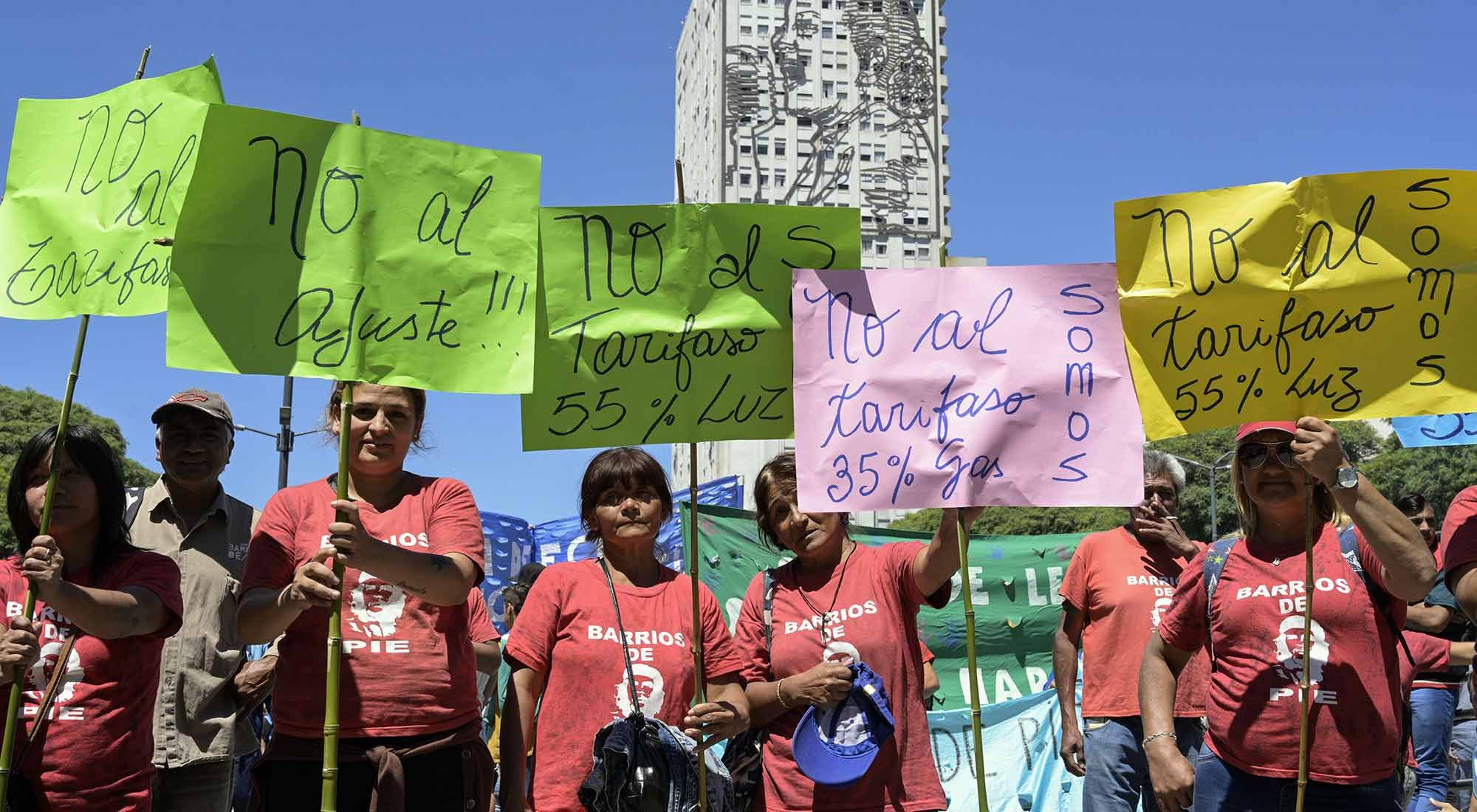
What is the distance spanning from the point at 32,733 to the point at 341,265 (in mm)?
1594

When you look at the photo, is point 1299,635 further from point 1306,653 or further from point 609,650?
point 609,650

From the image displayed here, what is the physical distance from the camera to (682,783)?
13.2 feet

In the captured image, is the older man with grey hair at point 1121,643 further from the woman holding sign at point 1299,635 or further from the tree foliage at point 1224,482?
the tree foliage at point 1224,482

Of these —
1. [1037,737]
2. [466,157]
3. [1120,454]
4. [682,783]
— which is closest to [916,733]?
[682,783]

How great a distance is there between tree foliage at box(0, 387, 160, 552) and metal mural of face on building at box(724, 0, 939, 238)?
179 ft

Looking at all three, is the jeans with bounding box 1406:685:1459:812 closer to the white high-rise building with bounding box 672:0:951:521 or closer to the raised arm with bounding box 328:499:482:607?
the raised arm with bounding box 328:499:482:607

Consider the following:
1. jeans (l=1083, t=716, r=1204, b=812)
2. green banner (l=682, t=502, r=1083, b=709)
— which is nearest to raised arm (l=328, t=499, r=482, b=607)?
jeans (l=1083, t=716, r=1204, b=812)

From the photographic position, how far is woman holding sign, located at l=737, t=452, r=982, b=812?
4.09 m

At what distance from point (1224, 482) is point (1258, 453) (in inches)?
2537

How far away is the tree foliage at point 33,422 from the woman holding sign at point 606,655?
39437mm

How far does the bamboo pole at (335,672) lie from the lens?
10.9ft

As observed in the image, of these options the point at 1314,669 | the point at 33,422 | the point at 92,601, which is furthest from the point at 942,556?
the point at 33,422

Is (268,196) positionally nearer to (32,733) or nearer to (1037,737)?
(32,733)

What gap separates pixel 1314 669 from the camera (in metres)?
3.88
